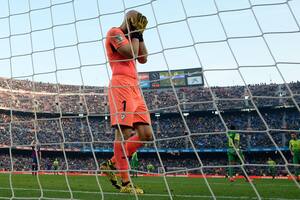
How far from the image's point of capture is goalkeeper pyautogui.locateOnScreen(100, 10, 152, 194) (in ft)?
10.7

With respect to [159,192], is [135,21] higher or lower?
higher

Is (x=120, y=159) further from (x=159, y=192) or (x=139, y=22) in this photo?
(x=159, y=192)

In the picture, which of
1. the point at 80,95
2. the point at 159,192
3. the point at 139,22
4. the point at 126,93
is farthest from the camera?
the point at 80,95

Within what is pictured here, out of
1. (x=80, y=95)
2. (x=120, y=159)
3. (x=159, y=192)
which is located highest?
(x=80, y=95)

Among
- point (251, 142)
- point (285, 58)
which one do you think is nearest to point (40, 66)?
point (285, 58)

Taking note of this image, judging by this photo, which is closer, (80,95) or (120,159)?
(120,159)

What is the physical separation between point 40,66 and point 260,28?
5.97ft

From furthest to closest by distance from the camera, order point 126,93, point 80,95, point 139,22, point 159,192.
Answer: point 80,95 < point 159,192 < point 126,93 < point 139,22

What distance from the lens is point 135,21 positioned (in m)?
3.28

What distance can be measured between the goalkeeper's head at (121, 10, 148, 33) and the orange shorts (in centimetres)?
41

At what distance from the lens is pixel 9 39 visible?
3.69 meters

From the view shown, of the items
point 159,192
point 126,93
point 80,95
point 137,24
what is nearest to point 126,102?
point 126,93

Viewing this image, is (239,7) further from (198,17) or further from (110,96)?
(110,96)

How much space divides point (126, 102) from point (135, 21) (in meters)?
0.63
